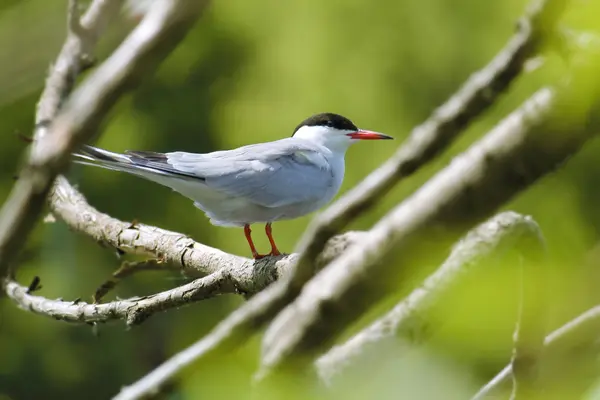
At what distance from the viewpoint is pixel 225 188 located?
79.9 inches

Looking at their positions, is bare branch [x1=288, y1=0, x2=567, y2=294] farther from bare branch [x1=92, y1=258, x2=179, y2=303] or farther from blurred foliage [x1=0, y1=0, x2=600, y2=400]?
bare branch [x1=92, y1=258, x2=179, y2=303]

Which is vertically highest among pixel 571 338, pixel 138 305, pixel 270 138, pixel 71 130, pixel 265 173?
pixel 71 130

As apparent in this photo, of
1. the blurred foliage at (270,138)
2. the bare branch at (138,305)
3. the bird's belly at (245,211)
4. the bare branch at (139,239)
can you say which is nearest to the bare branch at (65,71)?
the blurred foliage at (270,138)

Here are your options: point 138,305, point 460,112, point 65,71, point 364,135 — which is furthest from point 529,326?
point 65,71

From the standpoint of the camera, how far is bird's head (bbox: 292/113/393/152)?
8.36ft

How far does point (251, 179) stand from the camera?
208 centimetres

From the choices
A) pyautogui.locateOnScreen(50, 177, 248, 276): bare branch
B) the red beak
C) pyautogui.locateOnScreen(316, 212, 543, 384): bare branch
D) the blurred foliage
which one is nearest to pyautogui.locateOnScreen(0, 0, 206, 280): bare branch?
the blurred foliage

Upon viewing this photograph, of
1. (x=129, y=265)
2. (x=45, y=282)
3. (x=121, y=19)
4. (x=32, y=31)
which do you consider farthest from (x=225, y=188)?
(x=45, y=282)

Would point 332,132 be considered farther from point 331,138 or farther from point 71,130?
point 71,130

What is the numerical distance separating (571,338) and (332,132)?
199 cm

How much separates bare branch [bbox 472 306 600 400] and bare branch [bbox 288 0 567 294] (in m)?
0.28

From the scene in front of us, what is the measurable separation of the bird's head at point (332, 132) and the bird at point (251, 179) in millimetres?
241

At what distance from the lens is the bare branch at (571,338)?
583 millimetres

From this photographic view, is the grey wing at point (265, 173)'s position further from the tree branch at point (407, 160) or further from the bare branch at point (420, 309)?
the tree branch at point (407, 160)
